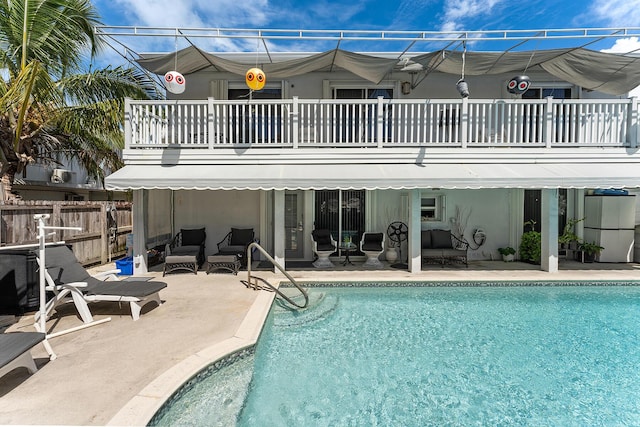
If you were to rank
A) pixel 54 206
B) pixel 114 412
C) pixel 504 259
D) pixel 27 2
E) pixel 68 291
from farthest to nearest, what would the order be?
pixel 504 259
pixel 54 206
pixel 27 2
pixel 68 291
pixel 114 412

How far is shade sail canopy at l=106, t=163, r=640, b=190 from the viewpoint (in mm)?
10430

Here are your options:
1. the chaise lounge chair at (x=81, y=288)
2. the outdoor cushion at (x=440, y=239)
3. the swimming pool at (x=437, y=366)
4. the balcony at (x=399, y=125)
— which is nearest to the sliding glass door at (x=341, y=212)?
the balcony at (x=399, y=125)

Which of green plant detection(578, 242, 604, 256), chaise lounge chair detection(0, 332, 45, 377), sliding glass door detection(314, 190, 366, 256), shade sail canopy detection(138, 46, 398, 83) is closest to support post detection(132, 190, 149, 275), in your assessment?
shade sail canopy detection(138, 46, 398, 83)

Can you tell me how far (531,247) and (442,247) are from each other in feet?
13.0

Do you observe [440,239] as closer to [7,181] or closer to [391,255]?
[391,255]

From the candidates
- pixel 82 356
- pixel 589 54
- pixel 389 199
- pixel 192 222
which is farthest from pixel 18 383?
pixel 589 54

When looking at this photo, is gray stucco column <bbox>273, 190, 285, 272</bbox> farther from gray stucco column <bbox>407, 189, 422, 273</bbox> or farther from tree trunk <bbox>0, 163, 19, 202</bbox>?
tree trunk <bbox>0, 163, 19, 202</bbox>

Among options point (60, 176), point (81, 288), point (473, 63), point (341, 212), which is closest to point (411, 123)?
point (473, 63)

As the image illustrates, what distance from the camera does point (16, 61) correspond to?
10.2 metres

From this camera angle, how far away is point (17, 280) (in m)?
7.25

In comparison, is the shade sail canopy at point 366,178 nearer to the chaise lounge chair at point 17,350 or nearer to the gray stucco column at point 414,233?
the gray stucco column at point 414,233

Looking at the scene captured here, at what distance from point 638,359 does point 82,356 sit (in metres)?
11.0

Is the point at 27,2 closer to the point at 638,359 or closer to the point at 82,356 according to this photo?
the point at 82,356

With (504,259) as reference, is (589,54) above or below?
above
